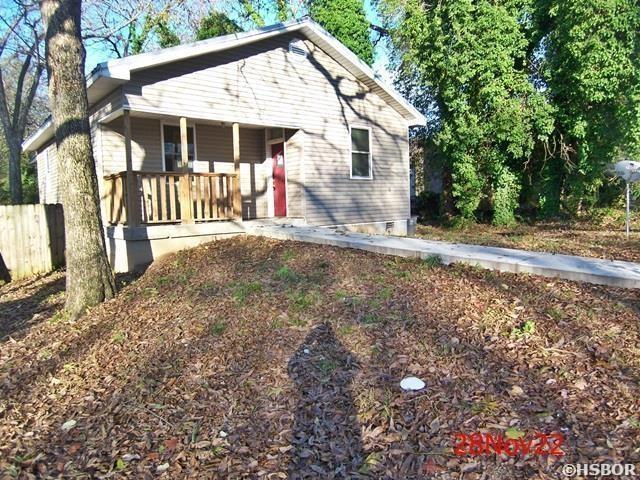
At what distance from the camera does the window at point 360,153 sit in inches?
479

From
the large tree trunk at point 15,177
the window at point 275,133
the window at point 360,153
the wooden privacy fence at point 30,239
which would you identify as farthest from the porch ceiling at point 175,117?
the large tree trunk at point 15,177

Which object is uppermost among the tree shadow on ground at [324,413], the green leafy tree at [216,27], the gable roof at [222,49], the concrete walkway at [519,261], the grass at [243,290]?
the green leafy tree at [216,27]

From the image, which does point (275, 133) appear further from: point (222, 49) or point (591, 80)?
point (591, 80)

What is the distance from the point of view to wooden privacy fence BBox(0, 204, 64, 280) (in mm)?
9008

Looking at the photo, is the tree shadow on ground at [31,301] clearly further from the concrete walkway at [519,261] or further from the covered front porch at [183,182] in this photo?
the concrete walkway at [519,261]

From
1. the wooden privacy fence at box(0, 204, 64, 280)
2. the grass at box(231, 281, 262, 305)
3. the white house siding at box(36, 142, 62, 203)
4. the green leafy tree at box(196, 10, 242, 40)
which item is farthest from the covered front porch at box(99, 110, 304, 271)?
the green leafy tree at box(196, 10, 242, 40)

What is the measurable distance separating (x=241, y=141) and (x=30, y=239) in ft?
17.4

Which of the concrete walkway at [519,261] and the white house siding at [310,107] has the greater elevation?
the white house siding at [310,107]

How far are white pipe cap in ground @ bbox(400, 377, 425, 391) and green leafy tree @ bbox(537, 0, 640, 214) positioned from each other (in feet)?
41.7

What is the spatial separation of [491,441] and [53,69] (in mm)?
6090

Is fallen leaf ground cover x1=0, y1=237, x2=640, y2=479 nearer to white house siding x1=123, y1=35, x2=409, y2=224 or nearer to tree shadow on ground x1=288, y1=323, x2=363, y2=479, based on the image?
tree shadow on ground x1=288, y1=323, x2=363, y2=479

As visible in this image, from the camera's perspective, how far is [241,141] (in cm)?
1181

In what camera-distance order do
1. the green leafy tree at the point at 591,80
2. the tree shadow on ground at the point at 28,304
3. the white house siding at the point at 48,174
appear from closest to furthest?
the tree shadow on ground at the point at 28,304, the green leafy tree at the point at 591,80, the white house siding at the point at 48,174

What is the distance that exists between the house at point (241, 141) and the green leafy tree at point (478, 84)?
7.51 feet
